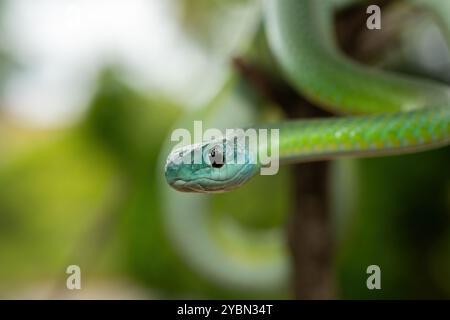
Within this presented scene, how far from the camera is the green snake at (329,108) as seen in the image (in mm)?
864

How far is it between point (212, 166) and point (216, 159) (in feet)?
0.04

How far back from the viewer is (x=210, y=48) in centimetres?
257

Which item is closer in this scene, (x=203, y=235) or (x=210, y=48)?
(x=203, y=235)

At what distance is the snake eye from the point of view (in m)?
0.91

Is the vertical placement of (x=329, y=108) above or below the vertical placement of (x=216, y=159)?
above

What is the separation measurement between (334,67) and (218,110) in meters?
0.48

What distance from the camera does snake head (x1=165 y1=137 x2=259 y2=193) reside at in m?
0.89

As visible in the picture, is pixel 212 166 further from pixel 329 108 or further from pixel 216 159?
pixel 329 108

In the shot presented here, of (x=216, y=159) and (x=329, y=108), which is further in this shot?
(x=329, y=108)

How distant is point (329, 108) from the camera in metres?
1.10

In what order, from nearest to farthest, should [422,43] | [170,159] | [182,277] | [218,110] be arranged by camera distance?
1. [170,159]
2. [218,110]
3. [422,43]
4. [182,277]

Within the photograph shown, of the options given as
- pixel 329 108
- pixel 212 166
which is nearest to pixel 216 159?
pixel 212 166
